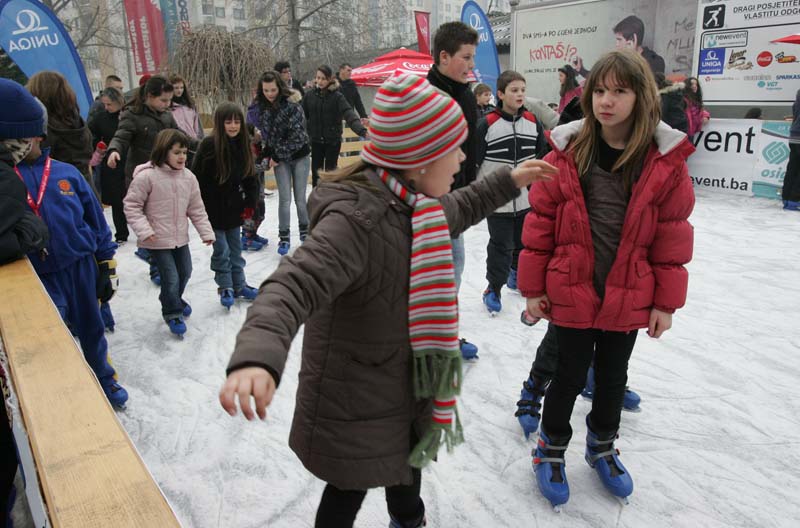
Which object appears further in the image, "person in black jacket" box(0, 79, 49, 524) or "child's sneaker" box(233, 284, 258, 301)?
"child's sneaker" box(233, 284, 258, 301)

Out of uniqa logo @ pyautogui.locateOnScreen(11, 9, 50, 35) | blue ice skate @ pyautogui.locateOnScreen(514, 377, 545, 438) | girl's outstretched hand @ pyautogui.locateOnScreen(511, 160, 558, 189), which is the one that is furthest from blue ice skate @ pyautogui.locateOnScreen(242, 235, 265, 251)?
girl's outstretched hand @ pyautogui.locateOnScreen(511, 160, 558, 189)

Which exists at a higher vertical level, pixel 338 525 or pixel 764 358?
pixel 338 525

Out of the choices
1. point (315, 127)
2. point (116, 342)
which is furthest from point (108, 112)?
point (116, 342)

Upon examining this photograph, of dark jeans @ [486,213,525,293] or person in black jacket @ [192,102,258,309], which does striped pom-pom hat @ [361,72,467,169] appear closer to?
dark jeans @ [486,213,525,293]

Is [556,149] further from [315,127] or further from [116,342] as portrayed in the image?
[315,127]

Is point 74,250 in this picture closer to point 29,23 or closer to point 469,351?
point 469,351

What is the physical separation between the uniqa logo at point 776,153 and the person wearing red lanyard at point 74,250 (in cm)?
879

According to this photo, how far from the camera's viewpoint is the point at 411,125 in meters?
1.54

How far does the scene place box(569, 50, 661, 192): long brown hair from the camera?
2.14m

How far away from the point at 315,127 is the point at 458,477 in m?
6.05

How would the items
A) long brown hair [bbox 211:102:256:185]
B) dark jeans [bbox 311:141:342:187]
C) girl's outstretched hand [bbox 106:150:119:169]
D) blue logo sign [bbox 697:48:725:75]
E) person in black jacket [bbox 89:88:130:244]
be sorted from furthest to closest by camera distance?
blue logo sign [bbox 697:48:725:75] < dark jeans [bbox 311:141:342:187] < person in black jacket [bbox 89:88:130:244] < girl's outstretched hand [bbox 106:150:119:169] < long brown hair [bbox 211:102:256:185]

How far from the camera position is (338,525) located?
1.74m

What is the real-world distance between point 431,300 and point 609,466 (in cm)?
145

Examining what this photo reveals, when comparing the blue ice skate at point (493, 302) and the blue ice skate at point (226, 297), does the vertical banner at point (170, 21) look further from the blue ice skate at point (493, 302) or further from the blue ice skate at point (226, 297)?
the blue ice skate at point (493, 302)
